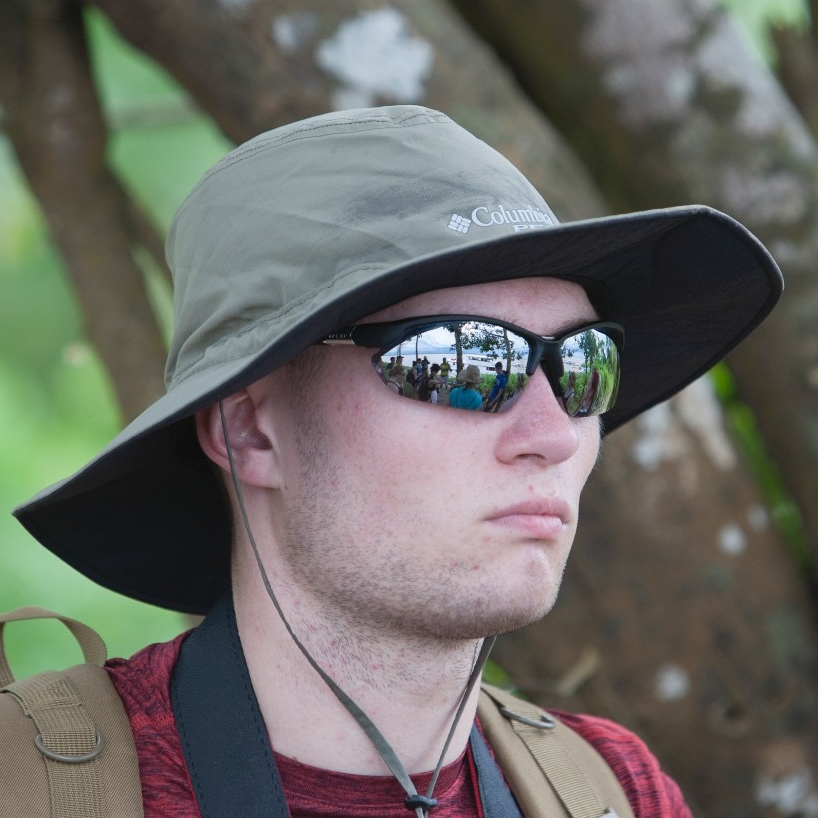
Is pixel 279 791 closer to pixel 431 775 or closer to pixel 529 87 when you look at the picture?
pixel 431 775

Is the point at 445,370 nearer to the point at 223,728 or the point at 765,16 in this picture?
the point at 223,728

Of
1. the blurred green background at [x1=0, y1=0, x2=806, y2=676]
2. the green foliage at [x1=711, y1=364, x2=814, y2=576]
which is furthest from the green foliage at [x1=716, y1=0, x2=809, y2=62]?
the green foliage at [x1=711, y1=364, x2=814, y2=576]

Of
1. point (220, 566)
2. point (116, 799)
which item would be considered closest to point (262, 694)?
point (116, 799)

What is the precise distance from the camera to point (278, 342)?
197cm

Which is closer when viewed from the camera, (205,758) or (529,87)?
(205,758)

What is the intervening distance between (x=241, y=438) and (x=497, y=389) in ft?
1.83

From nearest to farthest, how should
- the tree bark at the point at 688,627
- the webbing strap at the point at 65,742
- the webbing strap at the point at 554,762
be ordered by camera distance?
the webbing strap at the point at 65,742 < the webbing strap at the point at 554,762 < the tree bark at the point at 688,627

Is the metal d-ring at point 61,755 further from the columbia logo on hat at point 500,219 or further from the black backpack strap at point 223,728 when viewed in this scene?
the columbia logo on hat at point 500,219

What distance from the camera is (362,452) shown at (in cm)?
220

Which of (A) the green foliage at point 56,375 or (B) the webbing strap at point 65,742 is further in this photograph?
(A) the green foliage at point 56,375

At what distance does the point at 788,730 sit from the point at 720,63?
2151mm

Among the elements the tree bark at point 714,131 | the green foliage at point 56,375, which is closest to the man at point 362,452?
the tree bark at point 714,131

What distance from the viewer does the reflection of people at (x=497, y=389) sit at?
7.11 feet

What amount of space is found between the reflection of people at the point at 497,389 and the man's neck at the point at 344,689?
49cm
